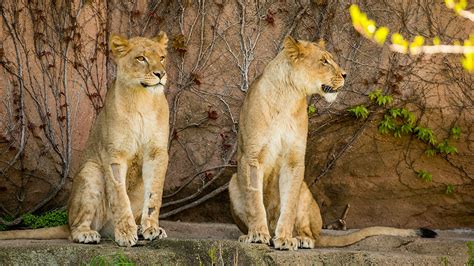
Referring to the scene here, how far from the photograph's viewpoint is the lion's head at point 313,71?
25.0 feet

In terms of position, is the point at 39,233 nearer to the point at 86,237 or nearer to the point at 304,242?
the point at 86,237

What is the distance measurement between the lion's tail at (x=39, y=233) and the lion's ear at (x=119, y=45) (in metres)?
1.50

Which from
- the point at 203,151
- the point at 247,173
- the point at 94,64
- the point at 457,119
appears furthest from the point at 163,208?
the point at 457,119

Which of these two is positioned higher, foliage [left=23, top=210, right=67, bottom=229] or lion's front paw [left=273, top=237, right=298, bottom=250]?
lion's front paw [left=273, top=237, right=298, bottom=250]

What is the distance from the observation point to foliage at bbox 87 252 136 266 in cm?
630

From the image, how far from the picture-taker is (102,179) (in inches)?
298

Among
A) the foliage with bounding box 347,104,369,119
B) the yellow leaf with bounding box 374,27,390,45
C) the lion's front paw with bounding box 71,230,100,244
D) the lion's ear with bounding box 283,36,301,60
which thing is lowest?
the lion's front paw with bounding box 71,230,100,244

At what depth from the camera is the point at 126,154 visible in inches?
293

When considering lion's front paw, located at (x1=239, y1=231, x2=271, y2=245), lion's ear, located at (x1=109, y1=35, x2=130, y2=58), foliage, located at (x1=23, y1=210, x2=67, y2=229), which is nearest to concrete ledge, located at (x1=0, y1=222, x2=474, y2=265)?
lion's front paw, located at (x1=239, y1=231, x2=271, y2=245)

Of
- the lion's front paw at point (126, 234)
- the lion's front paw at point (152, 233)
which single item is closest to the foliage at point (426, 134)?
the lion's front paw at point (152, 233)

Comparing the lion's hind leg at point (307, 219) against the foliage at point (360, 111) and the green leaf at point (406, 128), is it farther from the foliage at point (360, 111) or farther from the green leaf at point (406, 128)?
the green leaf at point (406, 128)

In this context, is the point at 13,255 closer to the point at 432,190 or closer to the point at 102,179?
the point at 102,179

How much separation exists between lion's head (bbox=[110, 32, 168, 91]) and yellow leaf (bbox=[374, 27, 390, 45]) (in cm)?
230

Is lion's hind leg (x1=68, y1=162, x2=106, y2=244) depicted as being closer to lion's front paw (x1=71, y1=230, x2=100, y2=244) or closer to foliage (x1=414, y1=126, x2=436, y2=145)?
lion's front paw (x1=71, y1=230, x2=100, y2=244)
